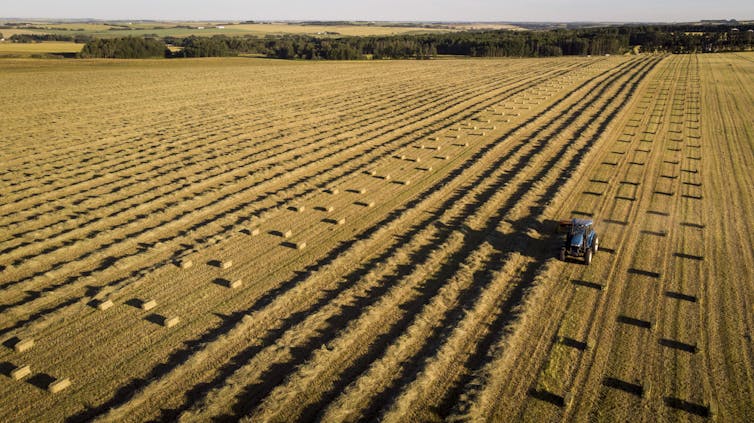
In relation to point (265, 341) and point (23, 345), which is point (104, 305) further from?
point (265, 341)

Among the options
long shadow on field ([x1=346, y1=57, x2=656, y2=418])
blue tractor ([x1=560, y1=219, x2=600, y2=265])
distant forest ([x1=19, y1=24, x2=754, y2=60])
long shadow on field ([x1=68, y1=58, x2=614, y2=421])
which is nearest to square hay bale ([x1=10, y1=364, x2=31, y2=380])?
long shadow on field ([x1=68, y1=58, x2=614, y2=421])

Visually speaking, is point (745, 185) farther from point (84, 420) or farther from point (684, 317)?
point (84, 420)

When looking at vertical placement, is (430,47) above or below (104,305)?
above

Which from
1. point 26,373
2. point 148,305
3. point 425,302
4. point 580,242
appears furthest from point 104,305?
point 580,242

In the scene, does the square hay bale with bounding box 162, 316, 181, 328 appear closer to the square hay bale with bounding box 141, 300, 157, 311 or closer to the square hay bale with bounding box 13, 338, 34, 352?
the square hay bale with bounding box 141, 300, 157, 311

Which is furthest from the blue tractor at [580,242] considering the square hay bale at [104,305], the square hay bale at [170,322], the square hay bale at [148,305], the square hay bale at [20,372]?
the square hay bale at [20,372]

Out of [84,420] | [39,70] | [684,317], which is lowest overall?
[84,420]

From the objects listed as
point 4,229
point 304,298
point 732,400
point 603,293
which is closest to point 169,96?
point 4,229
